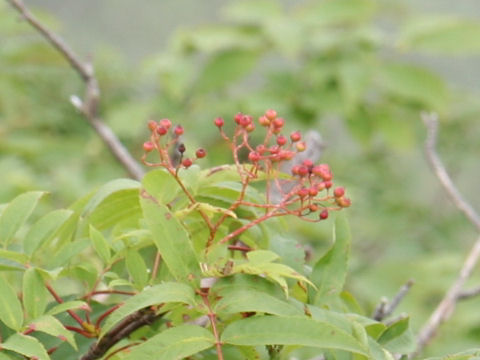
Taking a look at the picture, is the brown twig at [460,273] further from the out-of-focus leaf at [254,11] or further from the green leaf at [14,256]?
the out-of-focus leaf at [254,11]

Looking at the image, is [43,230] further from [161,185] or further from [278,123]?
[278,123]

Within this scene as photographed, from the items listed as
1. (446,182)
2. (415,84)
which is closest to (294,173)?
(446,182)

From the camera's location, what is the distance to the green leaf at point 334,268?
641 millimetres

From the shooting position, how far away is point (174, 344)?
1.78ft

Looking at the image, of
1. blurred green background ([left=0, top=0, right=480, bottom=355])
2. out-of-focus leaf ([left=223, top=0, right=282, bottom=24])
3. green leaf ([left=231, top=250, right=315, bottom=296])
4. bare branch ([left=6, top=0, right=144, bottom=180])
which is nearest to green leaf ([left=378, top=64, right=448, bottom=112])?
blurred green background ([left=0, top=0, right=480, bottom=355])

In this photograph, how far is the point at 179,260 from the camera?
59 cm

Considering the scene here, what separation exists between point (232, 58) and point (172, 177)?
190 cm

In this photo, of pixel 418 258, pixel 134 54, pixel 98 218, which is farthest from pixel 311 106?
pixel 134 54

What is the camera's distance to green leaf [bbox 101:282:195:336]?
54cm

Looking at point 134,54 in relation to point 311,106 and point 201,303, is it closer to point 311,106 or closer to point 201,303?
point 311,106

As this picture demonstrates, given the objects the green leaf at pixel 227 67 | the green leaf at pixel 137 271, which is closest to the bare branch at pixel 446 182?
the green leaf at pixel 137 271

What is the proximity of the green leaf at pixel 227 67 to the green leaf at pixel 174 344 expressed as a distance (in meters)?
1.97

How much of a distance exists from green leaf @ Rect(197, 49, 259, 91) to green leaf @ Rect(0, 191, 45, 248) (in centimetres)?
186

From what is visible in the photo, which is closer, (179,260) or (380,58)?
(179,260)
